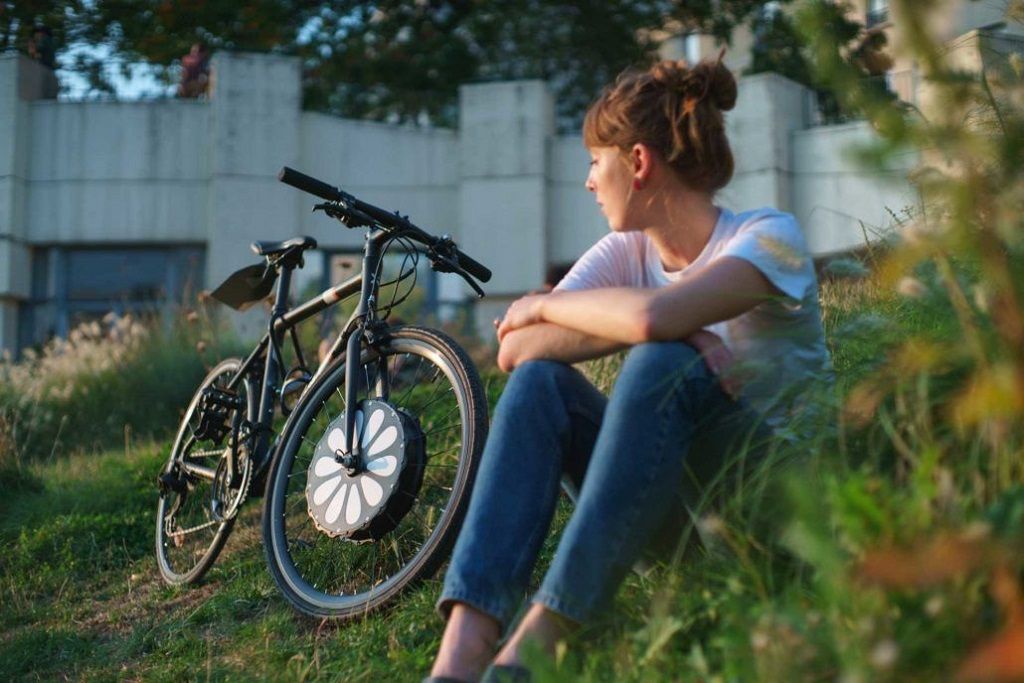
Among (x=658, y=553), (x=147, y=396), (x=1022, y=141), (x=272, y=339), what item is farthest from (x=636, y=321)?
(x=147, y=396)

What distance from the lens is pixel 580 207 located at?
13.7 metres

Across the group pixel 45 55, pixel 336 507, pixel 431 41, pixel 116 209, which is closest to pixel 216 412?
pixel 336 507

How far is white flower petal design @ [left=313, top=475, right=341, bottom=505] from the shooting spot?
3930 mm

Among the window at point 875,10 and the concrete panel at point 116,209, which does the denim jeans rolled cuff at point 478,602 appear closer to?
the window at point 875,10

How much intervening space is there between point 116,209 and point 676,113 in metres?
11.8

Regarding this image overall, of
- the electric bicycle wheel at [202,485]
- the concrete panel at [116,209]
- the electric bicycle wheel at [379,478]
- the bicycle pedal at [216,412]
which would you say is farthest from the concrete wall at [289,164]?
the electric bicycle wheel at [379,478]

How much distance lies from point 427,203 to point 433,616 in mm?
10591

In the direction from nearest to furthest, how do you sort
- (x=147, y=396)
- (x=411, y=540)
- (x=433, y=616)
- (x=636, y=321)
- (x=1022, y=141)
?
(x=1022, y=141) → (x=636, y=321) → (x=433, y=616) → (x=411, y=540) → (x=147, y=396)

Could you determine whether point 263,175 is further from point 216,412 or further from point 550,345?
point 550,345

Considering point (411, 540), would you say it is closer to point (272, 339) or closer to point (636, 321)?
point (272, 339)

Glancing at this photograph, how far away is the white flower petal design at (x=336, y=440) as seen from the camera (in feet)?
12.9

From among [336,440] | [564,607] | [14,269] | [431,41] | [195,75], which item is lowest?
[564,607]

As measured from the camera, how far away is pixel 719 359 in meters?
2.78

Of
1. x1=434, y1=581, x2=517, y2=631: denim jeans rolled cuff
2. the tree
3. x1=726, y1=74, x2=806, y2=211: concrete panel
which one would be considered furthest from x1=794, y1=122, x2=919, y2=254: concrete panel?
x1=434, y1=581, x2=517, y2=631: denim jeans rolled cuff
